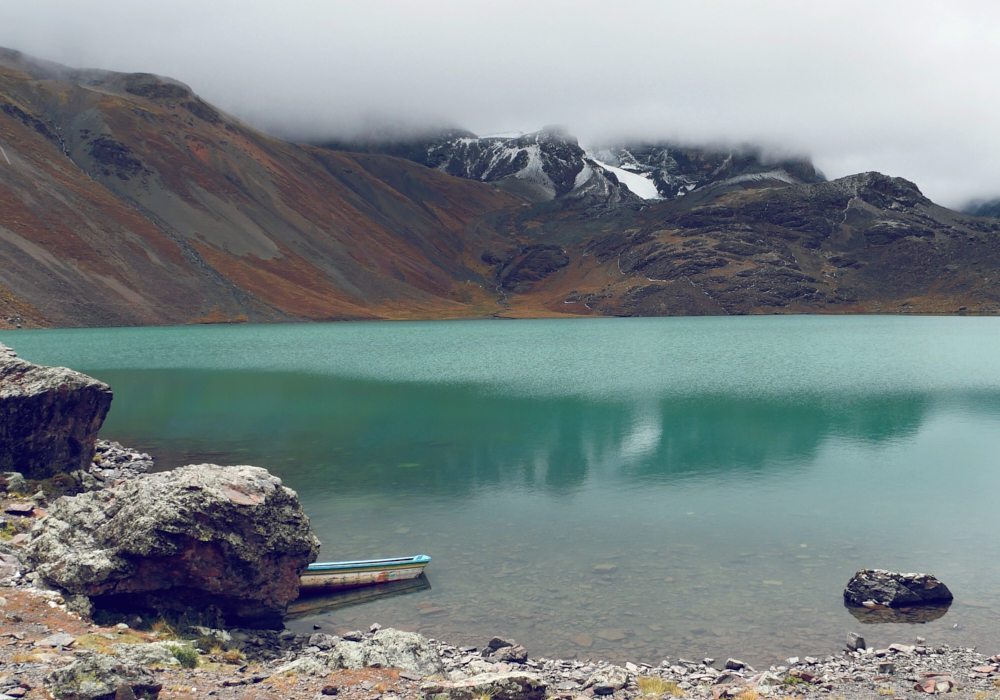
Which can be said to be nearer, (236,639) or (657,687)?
(657,687)

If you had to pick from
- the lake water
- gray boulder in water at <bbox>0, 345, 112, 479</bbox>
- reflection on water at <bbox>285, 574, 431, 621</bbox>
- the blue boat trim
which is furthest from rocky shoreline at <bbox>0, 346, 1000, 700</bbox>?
gray boulder in water at <bbox>0, 345, 112, 479</bbox>

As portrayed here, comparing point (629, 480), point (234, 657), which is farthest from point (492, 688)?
point (629, 480)

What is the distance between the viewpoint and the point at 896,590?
19.3 meters

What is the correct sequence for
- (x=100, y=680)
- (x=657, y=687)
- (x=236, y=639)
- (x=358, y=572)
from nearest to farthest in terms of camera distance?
(x=100, y=680) < (x=657, y=687) < (x=236, y=639) < (x=358, y=572)

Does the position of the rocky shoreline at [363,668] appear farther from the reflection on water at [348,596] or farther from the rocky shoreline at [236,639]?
the reflection on water at [348,596]

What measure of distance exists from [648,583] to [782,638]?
14.4 ft

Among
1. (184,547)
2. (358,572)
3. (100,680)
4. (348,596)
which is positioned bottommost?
(348,596)

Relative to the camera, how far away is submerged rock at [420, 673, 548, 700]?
12500 mm

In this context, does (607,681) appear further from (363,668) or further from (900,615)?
(900,615)

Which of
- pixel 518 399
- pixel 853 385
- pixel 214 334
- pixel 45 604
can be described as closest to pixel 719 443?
pixel 518 399

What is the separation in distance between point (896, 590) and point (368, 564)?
15.6 m

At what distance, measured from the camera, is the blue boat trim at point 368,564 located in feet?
67.1

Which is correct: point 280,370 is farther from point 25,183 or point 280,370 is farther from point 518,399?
point 25,183

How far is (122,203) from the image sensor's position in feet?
620
